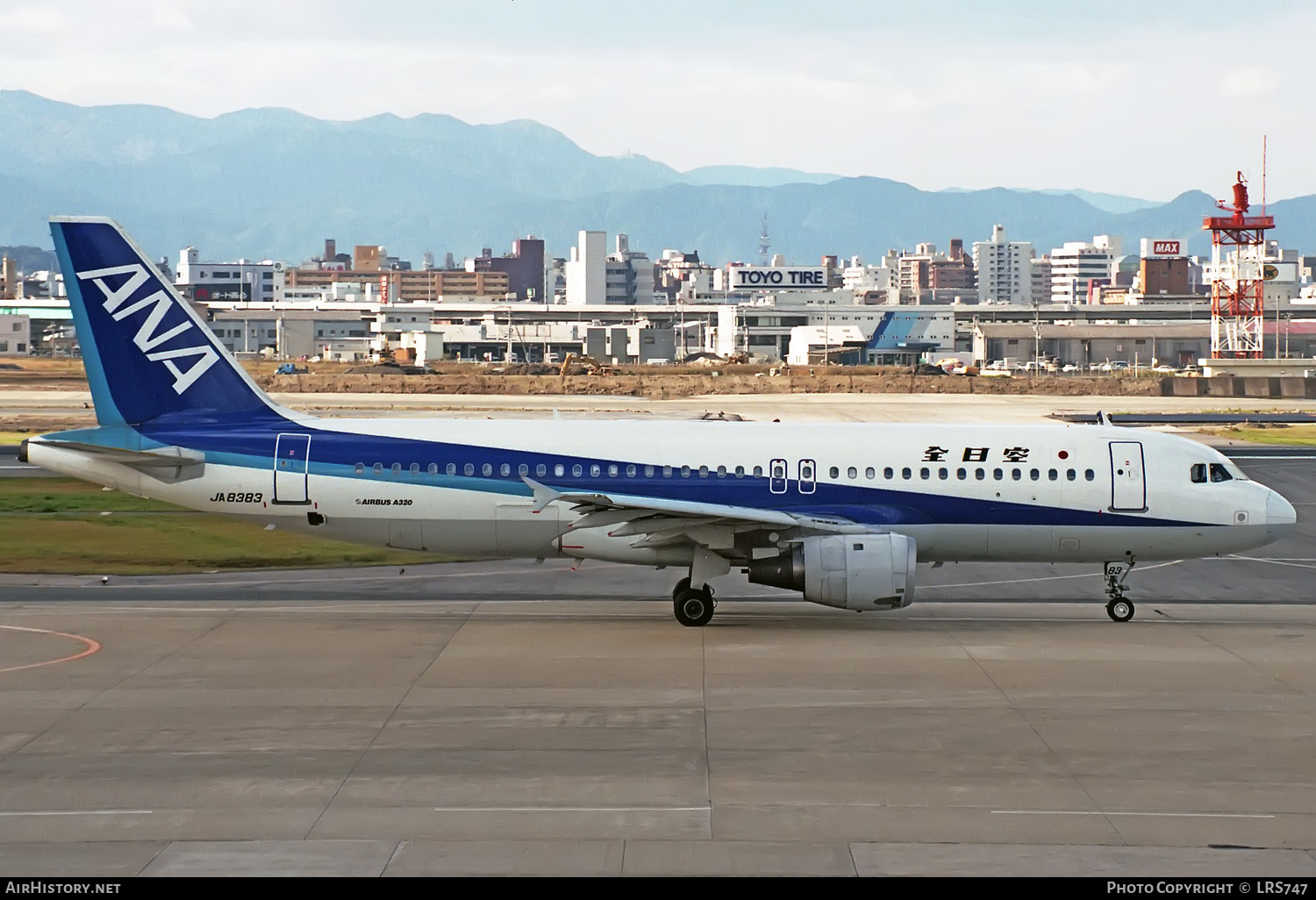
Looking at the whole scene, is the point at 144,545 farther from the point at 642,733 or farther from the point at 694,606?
the point at 642,733

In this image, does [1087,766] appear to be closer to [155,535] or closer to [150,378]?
[150,378]

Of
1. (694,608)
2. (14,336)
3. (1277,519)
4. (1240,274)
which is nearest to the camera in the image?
(694,608)

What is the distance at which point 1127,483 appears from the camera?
98.1ft

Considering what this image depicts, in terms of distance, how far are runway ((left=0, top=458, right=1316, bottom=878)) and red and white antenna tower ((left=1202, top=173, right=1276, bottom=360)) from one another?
111396mm

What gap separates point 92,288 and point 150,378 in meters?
2.19

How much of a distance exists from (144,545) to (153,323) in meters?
11.1

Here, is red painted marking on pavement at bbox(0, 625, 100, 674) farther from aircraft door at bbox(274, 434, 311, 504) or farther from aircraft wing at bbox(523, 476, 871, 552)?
aircraft wing at bbox(523, 476, 871, 552)

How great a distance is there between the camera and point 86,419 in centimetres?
8019

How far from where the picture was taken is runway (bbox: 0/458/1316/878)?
15.5 metres

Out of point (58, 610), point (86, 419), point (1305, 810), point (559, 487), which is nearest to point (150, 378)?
point (58, 610)

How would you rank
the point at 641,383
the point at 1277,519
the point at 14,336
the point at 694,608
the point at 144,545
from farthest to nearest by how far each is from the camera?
1. the point at 14,336
2. the point at 641,383
3. the point at 144,545
4. the point at 1277,519
5. the point at 694,608

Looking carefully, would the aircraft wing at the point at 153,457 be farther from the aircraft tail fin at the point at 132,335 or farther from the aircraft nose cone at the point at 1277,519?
the aircraft nose cone at the point at 1277,519

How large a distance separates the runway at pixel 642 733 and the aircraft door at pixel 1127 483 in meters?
2.59

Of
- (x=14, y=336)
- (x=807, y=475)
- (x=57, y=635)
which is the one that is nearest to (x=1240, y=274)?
(x=807, y=475)
